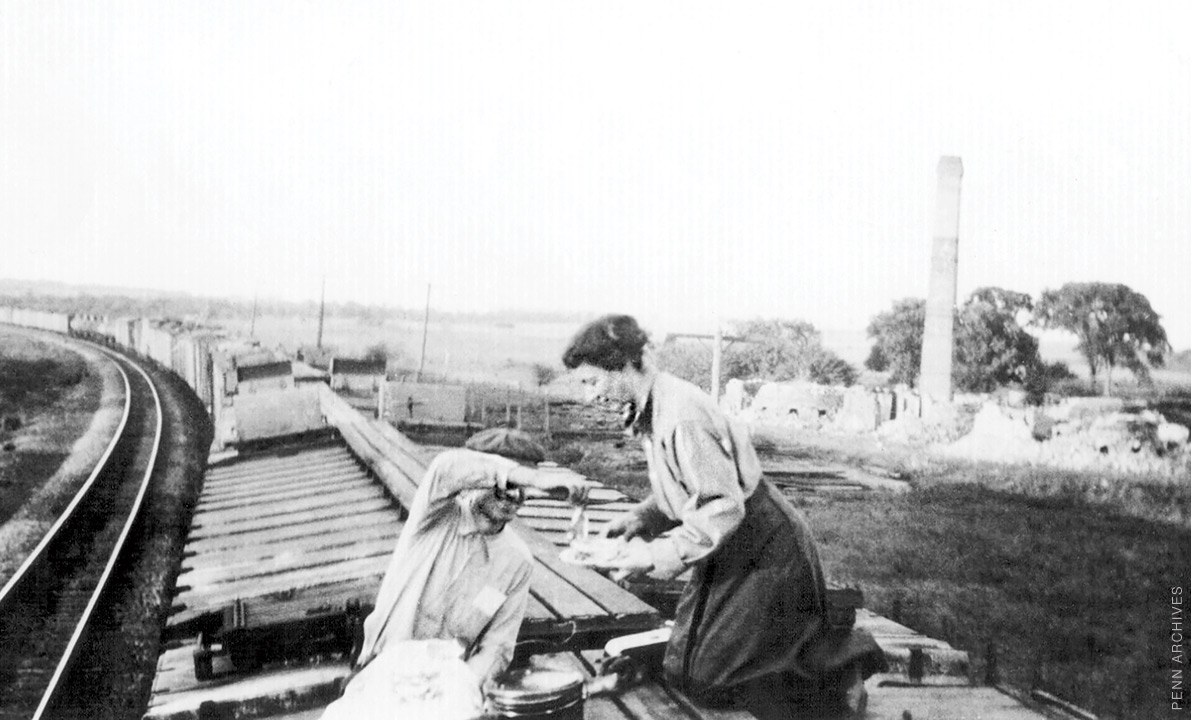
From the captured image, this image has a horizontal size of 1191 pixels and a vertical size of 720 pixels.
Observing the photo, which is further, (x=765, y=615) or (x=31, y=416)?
(x=31, y=416)

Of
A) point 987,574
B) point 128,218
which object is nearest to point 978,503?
point 987,574

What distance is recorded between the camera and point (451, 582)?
7.78 feet

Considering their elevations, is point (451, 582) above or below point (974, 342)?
below

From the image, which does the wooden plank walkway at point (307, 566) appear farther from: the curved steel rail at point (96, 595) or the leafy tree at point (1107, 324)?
the leafy tree at point (1107, 324)

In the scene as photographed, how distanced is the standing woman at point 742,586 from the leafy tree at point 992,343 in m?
1.60

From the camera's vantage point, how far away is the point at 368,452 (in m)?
5.09

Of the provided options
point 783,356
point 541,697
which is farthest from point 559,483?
point 783,356

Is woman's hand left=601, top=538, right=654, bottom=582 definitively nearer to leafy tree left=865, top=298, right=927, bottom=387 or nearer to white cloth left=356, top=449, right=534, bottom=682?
white cloth left=356, top=449, right=534, bottom=682

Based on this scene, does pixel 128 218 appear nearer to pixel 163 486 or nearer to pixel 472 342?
pixel 472 342

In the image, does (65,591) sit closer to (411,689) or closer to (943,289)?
(411,689)

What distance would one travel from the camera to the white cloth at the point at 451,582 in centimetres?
232

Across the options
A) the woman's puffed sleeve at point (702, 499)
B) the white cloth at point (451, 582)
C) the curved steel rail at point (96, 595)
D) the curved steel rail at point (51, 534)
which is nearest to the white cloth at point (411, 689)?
the white cloth at point (451, 582)

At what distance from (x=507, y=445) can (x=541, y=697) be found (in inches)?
24.7

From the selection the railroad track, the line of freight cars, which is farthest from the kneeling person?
the line of freight cars
